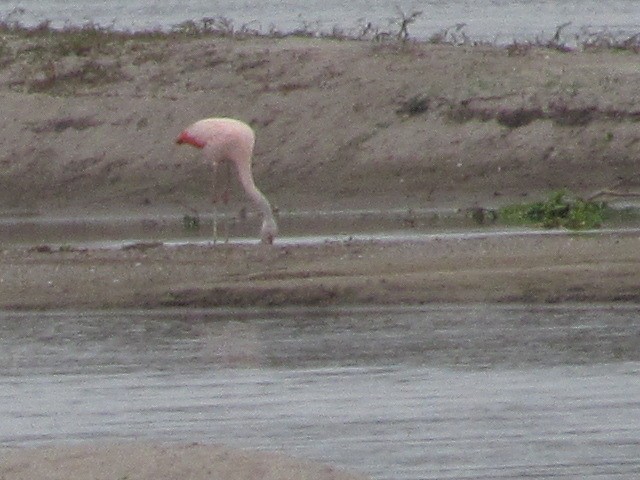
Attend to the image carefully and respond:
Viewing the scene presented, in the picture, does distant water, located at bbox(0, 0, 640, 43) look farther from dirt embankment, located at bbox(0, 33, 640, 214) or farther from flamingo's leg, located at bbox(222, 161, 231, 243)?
flamingo's leg, located at bbox(222, 161, 231, 243)

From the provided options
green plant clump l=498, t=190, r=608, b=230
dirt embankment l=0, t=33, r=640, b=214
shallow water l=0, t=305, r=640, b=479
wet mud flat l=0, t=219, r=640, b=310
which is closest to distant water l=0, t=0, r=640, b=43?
dirt embankment l=0, t=33, r=640, b=214

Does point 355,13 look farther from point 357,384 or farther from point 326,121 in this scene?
point 357,384

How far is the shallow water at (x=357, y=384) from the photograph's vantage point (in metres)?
9.88

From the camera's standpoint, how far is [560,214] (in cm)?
1769

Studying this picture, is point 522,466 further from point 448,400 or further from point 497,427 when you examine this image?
point 448,400

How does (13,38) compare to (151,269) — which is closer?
(151,269)

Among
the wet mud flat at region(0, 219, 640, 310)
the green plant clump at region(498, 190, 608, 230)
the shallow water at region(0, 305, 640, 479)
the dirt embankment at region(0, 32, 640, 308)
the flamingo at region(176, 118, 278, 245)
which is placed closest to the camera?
the shallow water at region(0, 305, 640, 479)

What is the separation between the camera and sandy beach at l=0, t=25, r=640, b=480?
19.4 m

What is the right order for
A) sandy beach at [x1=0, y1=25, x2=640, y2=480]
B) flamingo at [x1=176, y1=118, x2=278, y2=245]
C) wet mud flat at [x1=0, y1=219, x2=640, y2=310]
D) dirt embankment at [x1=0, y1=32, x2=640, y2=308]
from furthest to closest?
dirt embankment at [x1=0, y1=32, x2=640, y2=308]
sandy beach at [x1=0, y1=25, x2=640, y2=480]
flamingo at [x1=176, y1=118, x2=278, y2=245]
wet mud flat at [x1=0, y1=219, x2=640, y2=310]

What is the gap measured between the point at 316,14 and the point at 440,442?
27103mm

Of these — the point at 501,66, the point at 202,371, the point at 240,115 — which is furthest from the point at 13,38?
the point at 202,371

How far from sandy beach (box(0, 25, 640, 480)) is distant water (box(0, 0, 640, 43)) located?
7806 millimetres

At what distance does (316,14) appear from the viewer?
36.6 meters

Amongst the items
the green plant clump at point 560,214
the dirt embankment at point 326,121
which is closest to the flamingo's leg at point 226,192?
the dirt embankment at point 326,121
